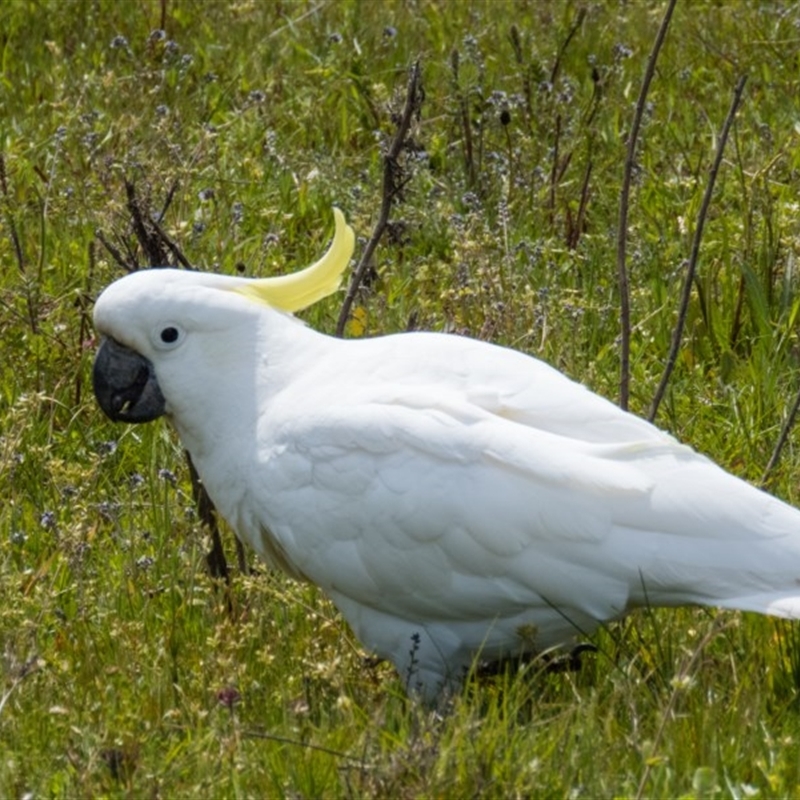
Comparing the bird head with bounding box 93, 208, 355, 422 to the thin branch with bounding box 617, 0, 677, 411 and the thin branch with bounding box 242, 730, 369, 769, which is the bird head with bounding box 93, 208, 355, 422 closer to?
the thin branch with bounding box 617, 0, 677, 411

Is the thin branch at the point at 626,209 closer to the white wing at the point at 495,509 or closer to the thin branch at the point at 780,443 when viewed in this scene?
the thin branch at the point at 780,443

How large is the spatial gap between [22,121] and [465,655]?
127 inches

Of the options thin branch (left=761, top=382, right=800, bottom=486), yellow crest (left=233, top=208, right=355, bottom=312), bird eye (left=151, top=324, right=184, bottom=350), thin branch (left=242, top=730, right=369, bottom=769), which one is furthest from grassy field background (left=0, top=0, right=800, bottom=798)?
yellow crest (left=233, top=208, right=355, bottom=312)

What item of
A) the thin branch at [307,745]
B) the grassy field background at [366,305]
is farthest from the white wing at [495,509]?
the thin branch at [307,745]

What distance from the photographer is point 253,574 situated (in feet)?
14.0

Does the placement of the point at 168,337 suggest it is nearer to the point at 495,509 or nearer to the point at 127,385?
the point at 127,385

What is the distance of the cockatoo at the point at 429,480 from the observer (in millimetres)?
3482

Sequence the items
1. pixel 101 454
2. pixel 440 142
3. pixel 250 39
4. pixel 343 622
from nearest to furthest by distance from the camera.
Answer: pixel 343 622, pixel 101 454, pixel 440 142, pixel 250 39

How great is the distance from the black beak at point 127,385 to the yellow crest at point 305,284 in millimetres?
252

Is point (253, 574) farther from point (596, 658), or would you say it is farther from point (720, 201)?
point (720, 201)

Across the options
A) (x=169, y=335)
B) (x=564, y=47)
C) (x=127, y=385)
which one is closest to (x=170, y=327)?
(x=169, y=335)

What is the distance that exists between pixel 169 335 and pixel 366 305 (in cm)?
127

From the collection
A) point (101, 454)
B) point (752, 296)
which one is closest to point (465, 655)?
point (101, 454)

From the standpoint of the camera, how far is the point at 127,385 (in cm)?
387
